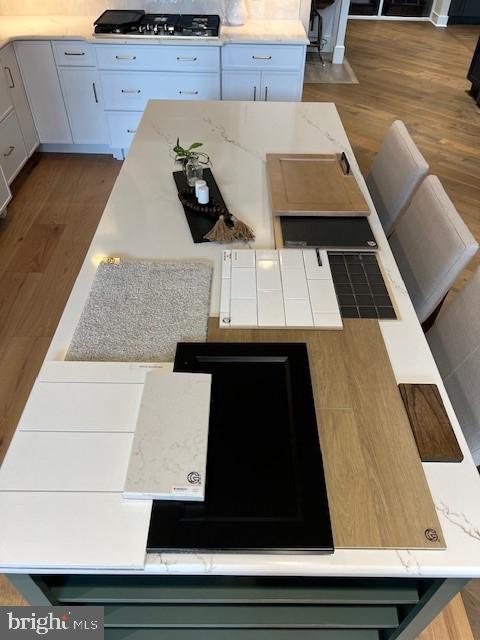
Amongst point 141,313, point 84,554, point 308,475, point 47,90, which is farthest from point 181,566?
point 47,90

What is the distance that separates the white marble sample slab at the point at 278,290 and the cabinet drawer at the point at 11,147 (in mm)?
2423

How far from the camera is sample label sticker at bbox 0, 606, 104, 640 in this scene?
3.16ft

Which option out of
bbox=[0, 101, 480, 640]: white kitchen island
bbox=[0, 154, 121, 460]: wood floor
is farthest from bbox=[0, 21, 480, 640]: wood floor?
bbox=[0, 101, 480, 640]: white kitchen island

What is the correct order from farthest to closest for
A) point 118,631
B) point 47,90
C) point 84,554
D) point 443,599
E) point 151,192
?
point 47,90
point 151,192
point 118,631
point 443,599
point 84,554

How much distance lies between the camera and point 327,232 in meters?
1.47

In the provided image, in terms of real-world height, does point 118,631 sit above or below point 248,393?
below

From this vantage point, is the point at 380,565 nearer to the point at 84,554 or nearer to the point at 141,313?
the point at 84,554

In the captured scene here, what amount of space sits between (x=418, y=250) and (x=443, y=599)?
1.04 m

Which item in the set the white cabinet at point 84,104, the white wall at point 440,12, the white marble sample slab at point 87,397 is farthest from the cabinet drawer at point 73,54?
the white wall at point 440,12

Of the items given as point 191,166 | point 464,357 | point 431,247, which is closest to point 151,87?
point 191,166

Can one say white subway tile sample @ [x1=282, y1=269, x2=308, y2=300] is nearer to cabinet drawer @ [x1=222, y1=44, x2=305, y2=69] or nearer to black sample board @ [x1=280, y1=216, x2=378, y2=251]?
black sample board @ [x1=280, y1=216, x2=378, y2=251]

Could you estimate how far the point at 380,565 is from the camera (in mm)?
773

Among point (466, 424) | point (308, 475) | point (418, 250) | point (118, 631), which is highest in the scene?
point (308, 475)

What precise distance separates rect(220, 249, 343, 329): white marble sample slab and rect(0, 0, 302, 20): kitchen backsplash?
302cm
